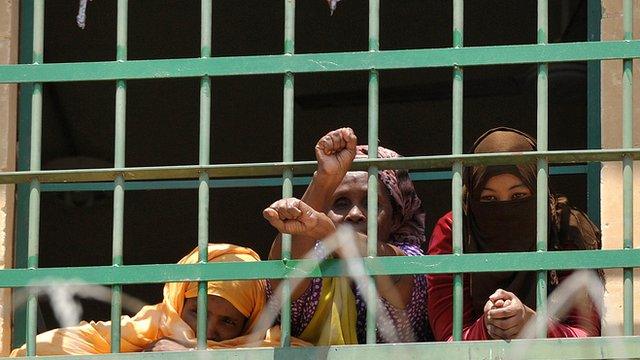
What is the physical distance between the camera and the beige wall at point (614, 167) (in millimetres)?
4691

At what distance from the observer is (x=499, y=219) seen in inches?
185

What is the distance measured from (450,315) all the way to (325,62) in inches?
30.6

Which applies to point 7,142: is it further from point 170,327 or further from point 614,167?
point 614,167

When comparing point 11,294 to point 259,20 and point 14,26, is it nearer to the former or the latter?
point 14,26

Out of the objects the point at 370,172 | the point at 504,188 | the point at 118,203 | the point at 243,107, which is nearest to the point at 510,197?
the point at 504,188

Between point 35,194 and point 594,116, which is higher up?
point 594,116

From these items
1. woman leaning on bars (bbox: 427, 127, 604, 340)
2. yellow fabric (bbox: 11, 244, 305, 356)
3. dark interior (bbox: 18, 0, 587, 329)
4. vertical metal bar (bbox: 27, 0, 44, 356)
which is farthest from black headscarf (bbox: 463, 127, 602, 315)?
dark interior (bbox: 18, 0, 587, 329)

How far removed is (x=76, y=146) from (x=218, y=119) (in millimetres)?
575

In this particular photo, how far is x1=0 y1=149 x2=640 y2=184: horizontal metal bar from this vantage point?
13.7 ft

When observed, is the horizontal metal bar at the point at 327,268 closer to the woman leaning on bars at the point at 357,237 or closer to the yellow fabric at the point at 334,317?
the woman leaning on bars at the point at 357,237

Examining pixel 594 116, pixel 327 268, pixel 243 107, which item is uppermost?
pixel 243 107

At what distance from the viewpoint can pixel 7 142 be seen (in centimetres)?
498

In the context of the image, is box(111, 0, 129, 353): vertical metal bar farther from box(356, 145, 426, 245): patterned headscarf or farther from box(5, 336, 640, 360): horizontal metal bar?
box(356, 145, 426, 245): patterned headscarf

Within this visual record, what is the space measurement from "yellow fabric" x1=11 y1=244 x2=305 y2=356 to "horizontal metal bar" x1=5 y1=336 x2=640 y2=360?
0.27 meters
